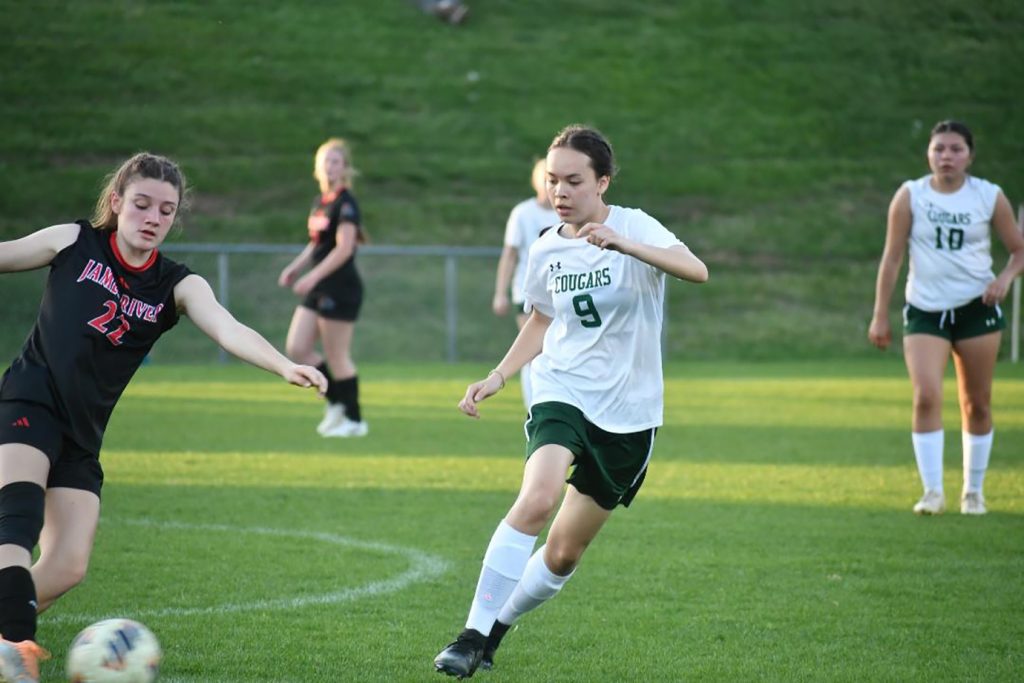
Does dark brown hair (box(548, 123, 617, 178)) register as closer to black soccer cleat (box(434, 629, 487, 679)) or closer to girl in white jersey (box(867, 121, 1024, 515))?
black soccer cleat (box(434, 629, 487, 679))

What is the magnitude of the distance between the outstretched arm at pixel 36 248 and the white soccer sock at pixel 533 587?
214cm

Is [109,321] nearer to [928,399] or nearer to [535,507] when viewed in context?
[535,507]

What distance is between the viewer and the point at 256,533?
8.21m

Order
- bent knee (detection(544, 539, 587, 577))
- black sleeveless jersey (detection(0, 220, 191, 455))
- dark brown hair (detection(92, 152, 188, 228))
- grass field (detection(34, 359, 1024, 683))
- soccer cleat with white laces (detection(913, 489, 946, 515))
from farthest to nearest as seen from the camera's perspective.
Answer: soccer cleat with white laces (detection(913, 489, 946, 515)) < grass field (detection(34, 359, 1024, 683)) < bent knee (detection(544, 539, 587, 577)) < dark brown hair (detection(92, 152, 188, 228)) < black sleeveless jersey (detection(0, 220, 191, 455))

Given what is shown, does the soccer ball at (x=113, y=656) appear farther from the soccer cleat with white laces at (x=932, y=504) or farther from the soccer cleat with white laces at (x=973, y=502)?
the soccer cleat with white laces at (x=973, y=502)

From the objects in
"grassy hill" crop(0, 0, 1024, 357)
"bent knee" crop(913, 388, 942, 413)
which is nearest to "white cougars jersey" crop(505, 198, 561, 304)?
"bent knee" crop(913, 388, 942, 413)

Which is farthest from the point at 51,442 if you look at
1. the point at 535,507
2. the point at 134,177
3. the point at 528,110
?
the point at 528,110

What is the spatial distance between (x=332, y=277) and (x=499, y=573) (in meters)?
7.82

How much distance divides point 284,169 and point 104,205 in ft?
91.9

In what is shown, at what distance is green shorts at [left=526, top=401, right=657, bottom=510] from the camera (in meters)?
5.32

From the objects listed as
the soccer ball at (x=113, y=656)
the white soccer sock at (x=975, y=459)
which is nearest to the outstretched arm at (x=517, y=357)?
the soccer ball at (x=113, y=656)

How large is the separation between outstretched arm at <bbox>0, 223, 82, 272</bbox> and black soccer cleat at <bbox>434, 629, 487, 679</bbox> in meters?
2.03

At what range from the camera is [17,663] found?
13.5 ft

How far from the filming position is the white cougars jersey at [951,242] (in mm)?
8914
